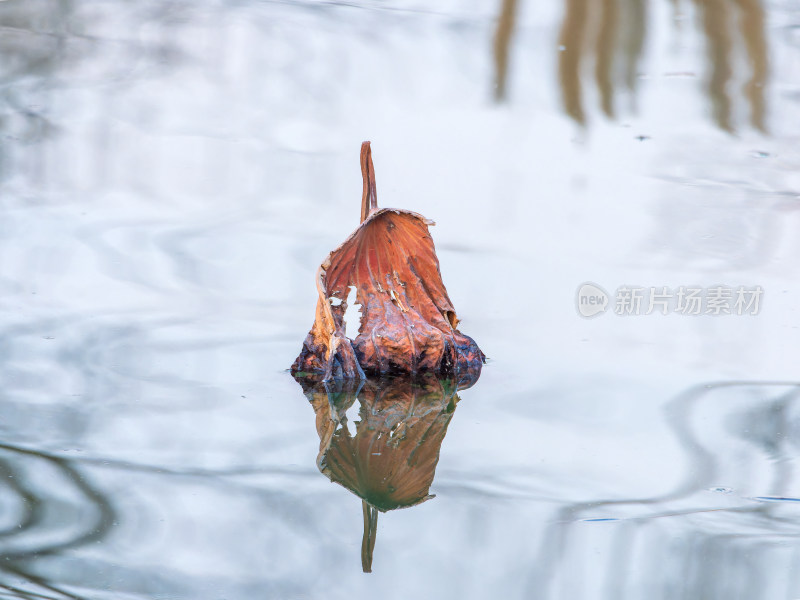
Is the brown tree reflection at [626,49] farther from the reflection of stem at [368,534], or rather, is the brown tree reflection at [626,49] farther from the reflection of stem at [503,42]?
the reflection of stem at [368,534]

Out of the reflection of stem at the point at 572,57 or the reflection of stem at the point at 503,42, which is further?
the reflection of stem at the point at 503,42

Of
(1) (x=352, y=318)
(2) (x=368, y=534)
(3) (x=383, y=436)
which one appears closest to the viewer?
(2) (x=368, y=534)

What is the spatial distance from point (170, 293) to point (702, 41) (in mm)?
→ 3022

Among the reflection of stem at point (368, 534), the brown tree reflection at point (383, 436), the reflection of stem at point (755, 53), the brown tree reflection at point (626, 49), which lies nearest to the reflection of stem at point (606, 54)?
the brown tree reflection at point (626, 49)

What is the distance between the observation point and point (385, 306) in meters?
1.99

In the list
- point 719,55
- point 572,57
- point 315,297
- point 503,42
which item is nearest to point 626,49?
point 572,57

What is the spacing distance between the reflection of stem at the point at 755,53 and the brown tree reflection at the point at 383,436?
229cm

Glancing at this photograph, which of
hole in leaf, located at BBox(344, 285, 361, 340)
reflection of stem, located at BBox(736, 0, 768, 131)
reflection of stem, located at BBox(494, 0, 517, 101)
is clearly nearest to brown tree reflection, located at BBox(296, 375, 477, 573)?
hole in leaf, located at BBox(344, 285, 361, 340)

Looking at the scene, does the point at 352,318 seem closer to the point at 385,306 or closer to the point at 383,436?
the point at 385,306

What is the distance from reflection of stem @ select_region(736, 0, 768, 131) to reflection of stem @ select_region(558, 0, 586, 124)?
651 millimetres

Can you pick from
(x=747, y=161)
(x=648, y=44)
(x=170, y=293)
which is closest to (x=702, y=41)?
(x=648, y=44)

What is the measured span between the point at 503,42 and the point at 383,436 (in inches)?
121

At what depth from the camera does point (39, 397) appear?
1.84 meters

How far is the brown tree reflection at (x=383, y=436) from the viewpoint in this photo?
5.21 feet
